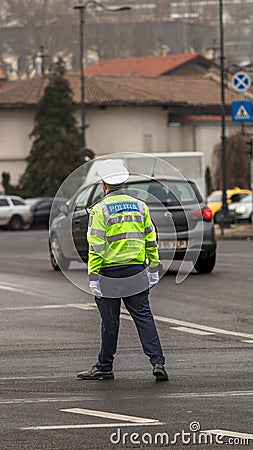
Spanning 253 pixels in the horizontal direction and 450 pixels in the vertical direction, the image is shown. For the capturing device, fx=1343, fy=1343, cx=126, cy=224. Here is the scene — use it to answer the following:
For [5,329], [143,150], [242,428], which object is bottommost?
[143,150]

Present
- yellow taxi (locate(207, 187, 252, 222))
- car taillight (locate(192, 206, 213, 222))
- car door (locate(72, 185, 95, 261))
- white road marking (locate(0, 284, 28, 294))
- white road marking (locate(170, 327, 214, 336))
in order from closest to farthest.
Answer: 1. white road marking (locate(170, 327, 214, 336))
2. white road marking (locate(0, 284, 28, 294))
3. car door (locate(72, 185, 95, 261))
4. car taillight (locate(192, 206, 213, 222))
5. yellow taxi (locate(207, 187, 252, 222))

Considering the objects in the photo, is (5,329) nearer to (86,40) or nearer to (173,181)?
(173,181)

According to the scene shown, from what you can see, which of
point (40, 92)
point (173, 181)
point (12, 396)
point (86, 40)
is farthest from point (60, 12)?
point (12, 396)

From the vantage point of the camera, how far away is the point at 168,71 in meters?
96.8

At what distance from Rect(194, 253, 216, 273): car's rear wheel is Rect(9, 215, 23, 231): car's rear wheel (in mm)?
34952

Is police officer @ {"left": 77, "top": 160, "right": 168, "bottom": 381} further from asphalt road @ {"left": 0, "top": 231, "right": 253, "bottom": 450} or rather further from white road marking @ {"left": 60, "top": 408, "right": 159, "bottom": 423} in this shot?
white road marking @ {"left": 60, "top": 408, "right": 159, "bottom": 423}

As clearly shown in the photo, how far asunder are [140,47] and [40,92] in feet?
259

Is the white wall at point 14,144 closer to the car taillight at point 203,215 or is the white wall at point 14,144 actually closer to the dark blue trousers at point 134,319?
the car taillight at point 203,215

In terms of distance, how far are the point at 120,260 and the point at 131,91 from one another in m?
69.6

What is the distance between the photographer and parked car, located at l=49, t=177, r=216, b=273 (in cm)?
2092

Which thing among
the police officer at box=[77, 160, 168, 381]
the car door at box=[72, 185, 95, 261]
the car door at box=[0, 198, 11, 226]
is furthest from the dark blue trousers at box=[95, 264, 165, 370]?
the car door at box=[0, 198, 11, 226]

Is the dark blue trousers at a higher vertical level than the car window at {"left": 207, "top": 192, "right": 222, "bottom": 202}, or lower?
higher

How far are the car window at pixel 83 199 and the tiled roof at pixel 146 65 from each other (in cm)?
7444

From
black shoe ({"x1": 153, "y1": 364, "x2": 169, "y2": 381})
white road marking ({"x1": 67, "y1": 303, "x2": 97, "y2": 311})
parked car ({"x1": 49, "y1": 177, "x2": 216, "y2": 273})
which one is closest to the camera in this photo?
black shoe ({"x1": 153, "y1": 364, "x2": 169, "y2": 381})
